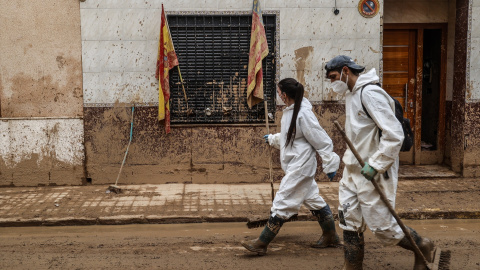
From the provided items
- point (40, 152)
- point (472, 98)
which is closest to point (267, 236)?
point (40, 152)

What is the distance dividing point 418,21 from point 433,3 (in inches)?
16.7

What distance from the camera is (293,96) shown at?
5.65 m

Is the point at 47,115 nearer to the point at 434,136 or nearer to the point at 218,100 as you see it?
the point at 218,100

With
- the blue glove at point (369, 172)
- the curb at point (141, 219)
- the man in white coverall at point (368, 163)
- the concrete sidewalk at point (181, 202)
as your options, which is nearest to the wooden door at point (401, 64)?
the concrete sidewalk at point (181, 202)

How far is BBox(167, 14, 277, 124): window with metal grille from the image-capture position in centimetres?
898

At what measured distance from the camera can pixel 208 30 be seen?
9.01 meters

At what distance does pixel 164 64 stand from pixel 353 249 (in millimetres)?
5111

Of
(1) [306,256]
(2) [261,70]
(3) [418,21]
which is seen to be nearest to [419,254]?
(1) [306,256]

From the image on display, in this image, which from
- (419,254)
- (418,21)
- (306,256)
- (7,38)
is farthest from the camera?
(418,21)

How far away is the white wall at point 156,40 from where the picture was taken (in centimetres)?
882

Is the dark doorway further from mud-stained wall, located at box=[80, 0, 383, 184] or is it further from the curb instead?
the curb

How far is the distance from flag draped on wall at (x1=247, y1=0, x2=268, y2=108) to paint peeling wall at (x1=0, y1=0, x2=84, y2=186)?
9.12 ft

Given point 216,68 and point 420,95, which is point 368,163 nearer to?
point 216,68

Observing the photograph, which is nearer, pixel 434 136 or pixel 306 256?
pixel 306 256
